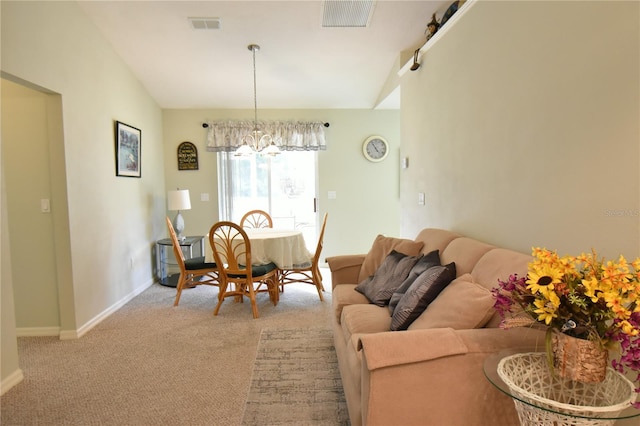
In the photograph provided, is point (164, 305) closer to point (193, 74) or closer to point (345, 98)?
point (193, 74)

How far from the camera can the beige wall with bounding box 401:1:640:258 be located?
4.19 feet

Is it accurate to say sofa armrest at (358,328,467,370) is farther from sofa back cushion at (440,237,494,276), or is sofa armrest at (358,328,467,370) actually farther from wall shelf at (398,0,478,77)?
wall shelf at (398,0,478,77)

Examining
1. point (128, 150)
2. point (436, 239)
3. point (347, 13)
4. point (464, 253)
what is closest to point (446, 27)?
point (347, 13)

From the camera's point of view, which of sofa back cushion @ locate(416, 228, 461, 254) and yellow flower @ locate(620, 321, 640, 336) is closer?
yellow flower @ locate(620, 321, 640, 336)

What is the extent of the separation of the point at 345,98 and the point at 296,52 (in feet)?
4.04

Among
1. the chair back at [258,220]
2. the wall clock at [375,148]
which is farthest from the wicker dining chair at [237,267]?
the wall clock at [375,148]

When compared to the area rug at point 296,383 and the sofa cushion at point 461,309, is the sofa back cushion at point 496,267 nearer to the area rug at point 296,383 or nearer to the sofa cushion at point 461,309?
the sofa cushion at point 461,309

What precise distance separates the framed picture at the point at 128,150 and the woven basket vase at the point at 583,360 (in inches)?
155

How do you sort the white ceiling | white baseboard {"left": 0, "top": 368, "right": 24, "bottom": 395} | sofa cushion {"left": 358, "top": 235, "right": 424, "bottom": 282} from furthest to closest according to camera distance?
the white ceiling < sofa cushion {"left": 358, "top": 235, "right": 424, "bottom": 282} < white baseboard {"left": 0, "top": 368, "right": 24, "bottom": 395}

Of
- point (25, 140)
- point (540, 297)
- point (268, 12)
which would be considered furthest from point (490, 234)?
point (25, 140)

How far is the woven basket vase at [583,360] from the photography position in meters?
1.04

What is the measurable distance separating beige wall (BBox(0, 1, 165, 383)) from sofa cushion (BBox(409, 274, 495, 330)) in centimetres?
248

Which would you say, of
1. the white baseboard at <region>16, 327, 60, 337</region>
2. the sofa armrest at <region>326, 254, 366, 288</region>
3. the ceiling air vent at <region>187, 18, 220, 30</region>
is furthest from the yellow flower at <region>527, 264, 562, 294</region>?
the white baseboard at <region>16, 327, 60, 337</region>

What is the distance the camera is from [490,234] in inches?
84.8
